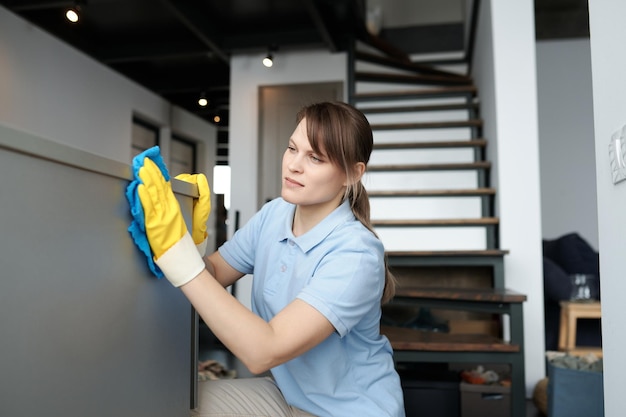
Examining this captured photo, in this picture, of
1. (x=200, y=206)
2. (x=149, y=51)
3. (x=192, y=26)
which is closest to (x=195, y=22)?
(x=192, y=26)

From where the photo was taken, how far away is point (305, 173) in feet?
3.79

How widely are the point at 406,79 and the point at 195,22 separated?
6.01ft

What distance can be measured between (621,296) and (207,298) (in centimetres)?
70

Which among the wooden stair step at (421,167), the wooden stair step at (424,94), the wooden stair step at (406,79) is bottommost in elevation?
the wooden stair step at (421,167)

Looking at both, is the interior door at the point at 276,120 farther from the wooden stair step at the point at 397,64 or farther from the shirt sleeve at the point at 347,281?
the shirt sleeve at the point at 347,281

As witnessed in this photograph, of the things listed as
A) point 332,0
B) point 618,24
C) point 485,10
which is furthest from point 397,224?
point 618,24

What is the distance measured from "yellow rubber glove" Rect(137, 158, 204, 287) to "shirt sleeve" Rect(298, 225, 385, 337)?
0.77ft

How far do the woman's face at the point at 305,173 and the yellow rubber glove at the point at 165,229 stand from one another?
0.34 metres

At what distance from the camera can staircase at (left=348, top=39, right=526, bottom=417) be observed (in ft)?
7.30

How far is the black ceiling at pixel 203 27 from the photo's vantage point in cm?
446

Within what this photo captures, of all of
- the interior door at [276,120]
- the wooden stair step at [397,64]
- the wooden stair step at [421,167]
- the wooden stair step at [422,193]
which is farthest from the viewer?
the interior door at [276,120]

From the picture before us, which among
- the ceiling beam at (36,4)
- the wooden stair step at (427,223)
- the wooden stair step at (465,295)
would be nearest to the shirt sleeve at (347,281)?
the wooden stair step at (465,295)

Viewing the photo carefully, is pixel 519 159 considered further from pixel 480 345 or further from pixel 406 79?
pixel 406 79

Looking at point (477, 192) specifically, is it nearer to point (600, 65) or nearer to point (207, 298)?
point (600, 65)
